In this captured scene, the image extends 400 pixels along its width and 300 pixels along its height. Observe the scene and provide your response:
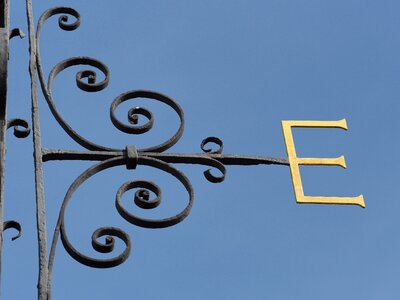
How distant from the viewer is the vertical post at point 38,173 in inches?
202

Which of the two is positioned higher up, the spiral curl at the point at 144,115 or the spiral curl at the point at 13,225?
the spiral curl at the point at 144,115

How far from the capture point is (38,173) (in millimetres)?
5543

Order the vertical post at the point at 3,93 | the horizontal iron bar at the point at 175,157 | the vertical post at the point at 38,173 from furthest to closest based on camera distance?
the horizontal iron bar at the point at 175,157 → the vertical post at the point at 3,93 → the vertical post at the point at 38,173

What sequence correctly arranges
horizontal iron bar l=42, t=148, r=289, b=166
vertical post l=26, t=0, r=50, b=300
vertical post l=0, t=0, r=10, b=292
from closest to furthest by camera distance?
vertical post l=26, t=0, r=50, b=300
vertical post l=0, t=0, r=10, b=292
horizontal iron bar l=42, t=148, r=289, b=166

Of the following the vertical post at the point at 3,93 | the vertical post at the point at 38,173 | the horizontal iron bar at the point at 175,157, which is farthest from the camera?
the horizontal iron bar at the point at 175,157

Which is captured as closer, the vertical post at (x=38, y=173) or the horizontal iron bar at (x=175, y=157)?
the vertical post at (x=38, y=173)

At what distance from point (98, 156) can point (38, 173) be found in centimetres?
43

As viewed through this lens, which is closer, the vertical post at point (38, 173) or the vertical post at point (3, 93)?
the vertical post at point (38, 173)

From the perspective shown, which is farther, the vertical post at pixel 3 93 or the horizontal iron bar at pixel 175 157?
the horizontal iron bar at pixel 175 157

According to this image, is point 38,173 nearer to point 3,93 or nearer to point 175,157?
point 3,93

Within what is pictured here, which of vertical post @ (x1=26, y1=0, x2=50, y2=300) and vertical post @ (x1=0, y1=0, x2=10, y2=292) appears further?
vertical post @ (x1=0, y1=0, x2=10, y2=292)

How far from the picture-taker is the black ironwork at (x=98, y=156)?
5.46 m

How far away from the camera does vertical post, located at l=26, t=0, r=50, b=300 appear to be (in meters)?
5.14

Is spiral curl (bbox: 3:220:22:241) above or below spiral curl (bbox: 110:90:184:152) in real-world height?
below
